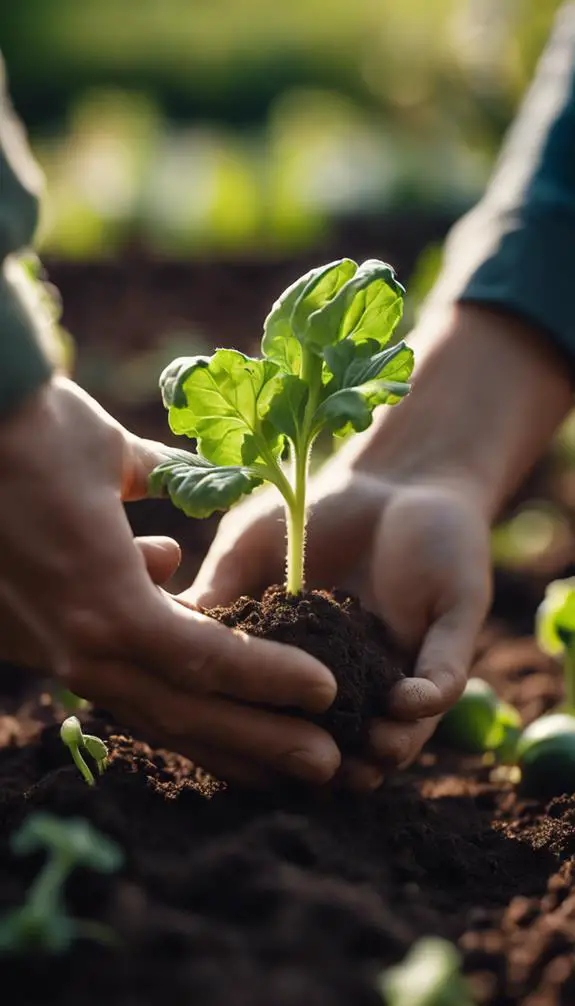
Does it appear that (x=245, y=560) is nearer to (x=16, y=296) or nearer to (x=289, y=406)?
(x=289, y=406)

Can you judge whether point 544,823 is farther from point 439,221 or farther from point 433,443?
point 439,221

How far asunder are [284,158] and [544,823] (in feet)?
16.9

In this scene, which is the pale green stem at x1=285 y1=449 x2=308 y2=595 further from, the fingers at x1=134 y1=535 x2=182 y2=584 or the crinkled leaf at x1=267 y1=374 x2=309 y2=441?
the fingers at x1=134 y1=535 x2=182 y2=584

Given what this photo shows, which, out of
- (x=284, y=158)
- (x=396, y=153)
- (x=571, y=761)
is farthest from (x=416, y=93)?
(x=571, y=761)

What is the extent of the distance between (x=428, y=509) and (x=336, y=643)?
20.3 inches

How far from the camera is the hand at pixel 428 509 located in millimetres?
2193

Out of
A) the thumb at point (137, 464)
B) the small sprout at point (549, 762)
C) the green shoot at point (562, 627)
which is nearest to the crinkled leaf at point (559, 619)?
the green shoot at point (562, 627)

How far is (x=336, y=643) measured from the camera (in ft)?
6.52

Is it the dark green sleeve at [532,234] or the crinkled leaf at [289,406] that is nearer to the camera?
the crinkled leaf at [289,406]

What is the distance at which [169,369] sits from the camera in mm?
1925

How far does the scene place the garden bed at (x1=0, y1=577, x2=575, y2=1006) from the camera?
146cm

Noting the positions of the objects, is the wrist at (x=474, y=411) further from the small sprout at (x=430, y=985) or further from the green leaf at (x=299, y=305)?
the small sprout at (x=430, y=985)

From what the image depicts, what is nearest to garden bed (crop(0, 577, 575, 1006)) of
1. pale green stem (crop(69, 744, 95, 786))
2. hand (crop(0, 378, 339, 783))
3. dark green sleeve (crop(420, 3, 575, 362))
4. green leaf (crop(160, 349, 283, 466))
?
pale green stem (crop(69, 744, 95, 786))

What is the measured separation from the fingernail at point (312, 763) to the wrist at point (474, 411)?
80 cm
